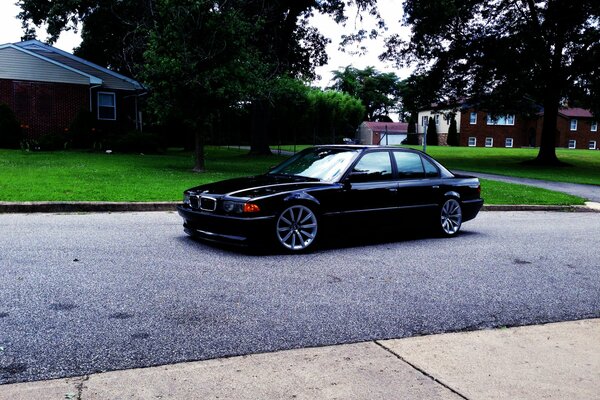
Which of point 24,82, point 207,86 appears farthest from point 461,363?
point 24,82

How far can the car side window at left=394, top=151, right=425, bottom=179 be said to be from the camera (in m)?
8.45

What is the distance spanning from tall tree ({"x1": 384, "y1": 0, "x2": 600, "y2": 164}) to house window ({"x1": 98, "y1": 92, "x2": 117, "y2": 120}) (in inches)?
679

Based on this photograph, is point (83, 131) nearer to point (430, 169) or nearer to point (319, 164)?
point (319, 164)

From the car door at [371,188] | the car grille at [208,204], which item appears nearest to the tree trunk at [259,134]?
the car door at [371,188]

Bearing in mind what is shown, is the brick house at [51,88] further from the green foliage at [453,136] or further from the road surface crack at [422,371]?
the green foliage at [453,136]

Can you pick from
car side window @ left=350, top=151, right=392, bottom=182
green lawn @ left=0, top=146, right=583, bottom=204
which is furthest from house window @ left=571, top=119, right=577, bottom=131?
car side window @ left=350, top=151, right=392, bottom=182

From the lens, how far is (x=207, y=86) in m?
17.0

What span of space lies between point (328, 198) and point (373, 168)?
107 cm

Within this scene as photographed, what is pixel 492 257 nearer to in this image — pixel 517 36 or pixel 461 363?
pixel 461 363

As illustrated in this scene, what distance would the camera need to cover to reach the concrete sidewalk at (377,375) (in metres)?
3.21

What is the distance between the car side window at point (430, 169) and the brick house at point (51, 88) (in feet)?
84.4

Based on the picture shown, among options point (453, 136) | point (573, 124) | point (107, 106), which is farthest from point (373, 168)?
point (573, 124)

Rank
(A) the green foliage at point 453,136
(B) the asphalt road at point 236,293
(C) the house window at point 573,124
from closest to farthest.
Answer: (B) the asphalt road at point 236,293 → (A) the green foliage at point 453,136 → (C) the house window at point 573,124

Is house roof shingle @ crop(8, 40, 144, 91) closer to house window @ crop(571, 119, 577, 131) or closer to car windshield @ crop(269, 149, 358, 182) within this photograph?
car windshield @ crop(269, 149, 358, 182)
